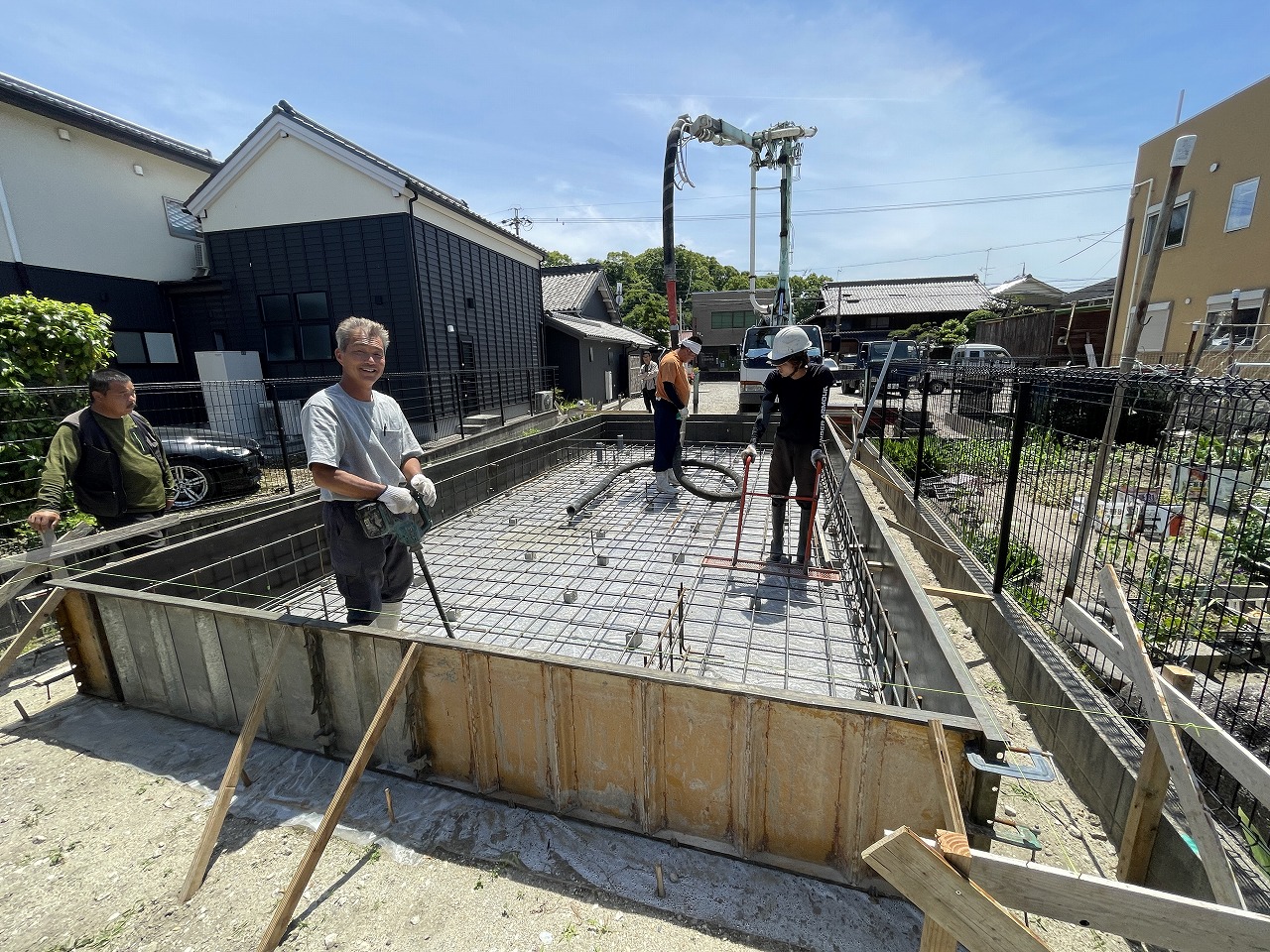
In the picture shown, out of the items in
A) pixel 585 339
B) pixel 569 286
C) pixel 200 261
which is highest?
pixel 569 286

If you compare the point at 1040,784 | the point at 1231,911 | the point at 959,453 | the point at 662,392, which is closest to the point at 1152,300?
the point at 959,453

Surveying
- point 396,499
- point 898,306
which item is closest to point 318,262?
point 396,499

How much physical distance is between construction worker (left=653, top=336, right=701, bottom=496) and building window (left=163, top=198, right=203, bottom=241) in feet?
39.1

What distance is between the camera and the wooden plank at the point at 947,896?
4.00 feet

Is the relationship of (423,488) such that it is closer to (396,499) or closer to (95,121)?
(396,499)

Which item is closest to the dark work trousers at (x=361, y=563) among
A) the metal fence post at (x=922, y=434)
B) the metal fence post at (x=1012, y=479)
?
the metal fence post at (x=1012, y=479)

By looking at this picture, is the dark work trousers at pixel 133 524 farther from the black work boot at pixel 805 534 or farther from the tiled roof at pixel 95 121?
the tiled roof at pixel 95 121

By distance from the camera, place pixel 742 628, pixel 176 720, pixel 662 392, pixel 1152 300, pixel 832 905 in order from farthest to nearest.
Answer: pixel 1152 300 < pixel 662 392 < pixel 742 628 < pixel 176 720 < pixel 832 905

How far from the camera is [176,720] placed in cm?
287

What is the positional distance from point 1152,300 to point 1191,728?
1787 cm

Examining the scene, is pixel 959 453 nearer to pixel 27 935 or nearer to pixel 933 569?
pixel 933 569

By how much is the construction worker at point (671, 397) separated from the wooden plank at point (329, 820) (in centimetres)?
395

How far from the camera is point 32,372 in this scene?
15.1 ft

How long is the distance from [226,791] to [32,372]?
4.72m
